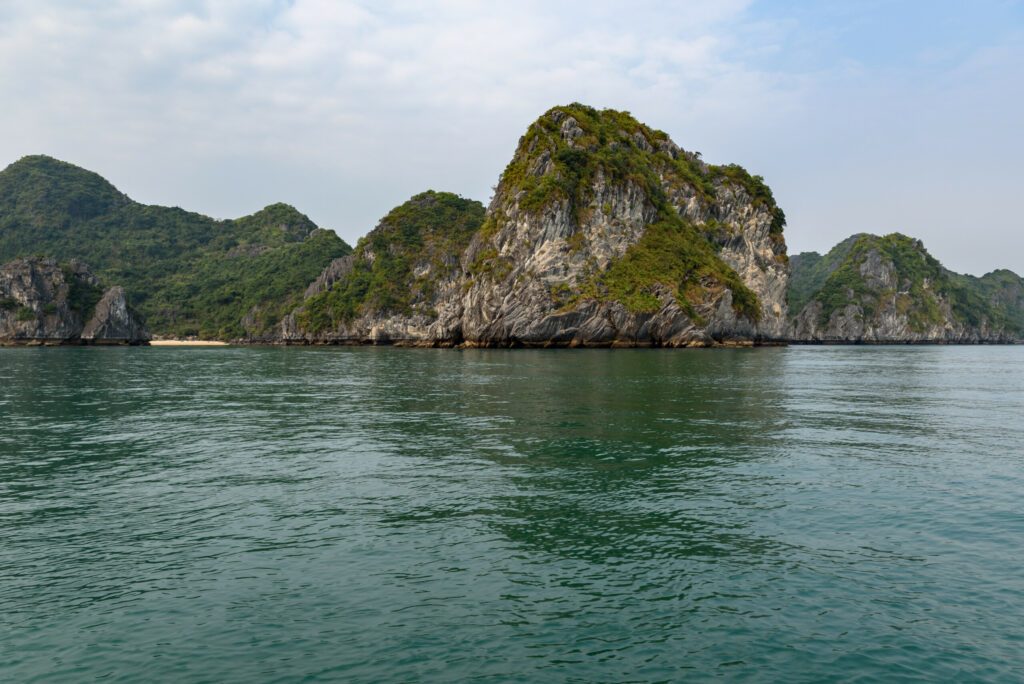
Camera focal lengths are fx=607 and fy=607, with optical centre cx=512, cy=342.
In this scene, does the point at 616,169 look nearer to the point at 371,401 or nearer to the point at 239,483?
the point at 371,401

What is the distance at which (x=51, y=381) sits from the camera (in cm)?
5450

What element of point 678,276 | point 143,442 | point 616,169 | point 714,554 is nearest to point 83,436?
point 143,442

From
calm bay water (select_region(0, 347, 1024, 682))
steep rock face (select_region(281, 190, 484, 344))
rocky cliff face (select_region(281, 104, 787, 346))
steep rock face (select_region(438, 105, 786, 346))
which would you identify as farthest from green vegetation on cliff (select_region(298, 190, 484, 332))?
calm bay water (select_region(0, 347, 1024, 682))

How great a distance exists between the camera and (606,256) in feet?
438

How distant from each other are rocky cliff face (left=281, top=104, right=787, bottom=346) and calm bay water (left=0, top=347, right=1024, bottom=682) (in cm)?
9558

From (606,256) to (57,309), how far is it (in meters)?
146

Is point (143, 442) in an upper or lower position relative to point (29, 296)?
lower

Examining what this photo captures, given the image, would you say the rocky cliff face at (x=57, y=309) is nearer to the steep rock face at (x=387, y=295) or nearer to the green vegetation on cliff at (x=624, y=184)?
the steep rock face at (x=387, y=295)

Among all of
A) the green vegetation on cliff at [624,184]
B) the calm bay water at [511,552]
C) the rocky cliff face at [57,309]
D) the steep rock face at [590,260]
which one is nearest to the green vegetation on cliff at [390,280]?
the steep rock face at [590,260]

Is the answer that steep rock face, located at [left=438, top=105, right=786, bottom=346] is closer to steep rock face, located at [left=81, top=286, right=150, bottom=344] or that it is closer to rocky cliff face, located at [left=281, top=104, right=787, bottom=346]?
rocky cliff face, located at [left=281, top=104, right=787, bottom=346]

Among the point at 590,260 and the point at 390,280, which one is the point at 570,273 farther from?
the point at 390,280

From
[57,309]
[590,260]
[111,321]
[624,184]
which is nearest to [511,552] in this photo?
[590,260]

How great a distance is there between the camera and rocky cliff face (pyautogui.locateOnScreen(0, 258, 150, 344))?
160250mm

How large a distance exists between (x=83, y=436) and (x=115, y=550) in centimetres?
1755
